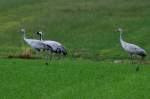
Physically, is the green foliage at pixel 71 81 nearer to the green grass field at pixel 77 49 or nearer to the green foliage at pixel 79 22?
the green grass field at pixel 77 49

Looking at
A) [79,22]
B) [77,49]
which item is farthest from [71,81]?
[79,22]

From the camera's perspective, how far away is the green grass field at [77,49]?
26.8m

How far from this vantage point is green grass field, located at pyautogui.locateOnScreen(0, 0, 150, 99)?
26.8 m

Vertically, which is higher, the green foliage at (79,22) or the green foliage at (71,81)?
the green foliage at (79,22)

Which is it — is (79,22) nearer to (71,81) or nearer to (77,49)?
(77,49)

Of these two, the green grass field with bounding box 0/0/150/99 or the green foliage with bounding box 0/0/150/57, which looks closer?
the green grass field with bounding box 0/0/150/99

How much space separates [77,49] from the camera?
2084 inches

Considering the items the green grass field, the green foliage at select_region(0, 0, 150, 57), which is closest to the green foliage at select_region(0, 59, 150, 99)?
the green grass field

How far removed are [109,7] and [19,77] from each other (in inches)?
1686

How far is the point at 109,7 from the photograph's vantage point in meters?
72.6

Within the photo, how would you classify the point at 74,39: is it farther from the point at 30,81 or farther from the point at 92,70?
the point at 30,81

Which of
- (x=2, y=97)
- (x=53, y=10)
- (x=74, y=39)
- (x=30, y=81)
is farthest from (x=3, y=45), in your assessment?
(x=2, y=97)

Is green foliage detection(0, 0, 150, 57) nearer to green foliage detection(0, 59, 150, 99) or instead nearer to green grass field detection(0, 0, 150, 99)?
green grass field detection(0, 0, 150, 99)

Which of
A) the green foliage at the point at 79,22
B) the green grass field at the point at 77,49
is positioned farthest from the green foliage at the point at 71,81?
the green foliage at the point at 79,22
